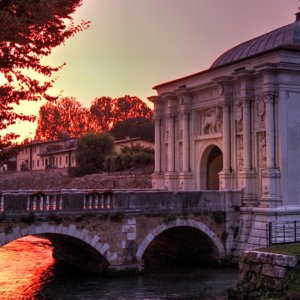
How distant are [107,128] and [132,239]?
64.5 metres

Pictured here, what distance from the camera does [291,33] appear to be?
83.3ft

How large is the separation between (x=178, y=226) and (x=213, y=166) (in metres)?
7.50

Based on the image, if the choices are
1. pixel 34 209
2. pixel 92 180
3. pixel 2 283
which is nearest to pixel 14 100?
pixel 34 209

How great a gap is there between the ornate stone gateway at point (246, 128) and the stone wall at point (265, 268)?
20.2 feet

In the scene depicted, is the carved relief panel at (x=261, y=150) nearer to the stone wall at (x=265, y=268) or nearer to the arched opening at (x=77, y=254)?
the stone wall at (x=265, y=268)

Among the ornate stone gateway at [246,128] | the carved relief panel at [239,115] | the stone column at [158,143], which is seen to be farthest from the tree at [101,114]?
the carved relief panel at [239,115]

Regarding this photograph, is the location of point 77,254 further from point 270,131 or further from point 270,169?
point 270,131

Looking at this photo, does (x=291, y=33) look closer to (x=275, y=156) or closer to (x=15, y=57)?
(x=275, y=156)

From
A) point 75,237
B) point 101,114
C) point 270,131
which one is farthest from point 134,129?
point 75,237

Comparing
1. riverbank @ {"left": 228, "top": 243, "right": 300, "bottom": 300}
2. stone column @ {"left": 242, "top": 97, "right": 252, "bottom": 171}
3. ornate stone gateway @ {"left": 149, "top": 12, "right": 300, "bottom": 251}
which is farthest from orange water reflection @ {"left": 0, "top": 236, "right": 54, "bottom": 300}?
stone column @ {"left": 242, "top": 97, "right": 252, "bottom": 171}

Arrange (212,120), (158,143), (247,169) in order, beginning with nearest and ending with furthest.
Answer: (247,169)
(212,120)
(158,143)

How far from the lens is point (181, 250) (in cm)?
2538

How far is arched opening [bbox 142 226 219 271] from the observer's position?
23.4 meters

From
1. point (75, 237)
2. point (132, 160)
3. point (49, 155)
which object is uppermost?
point (49, 155)
